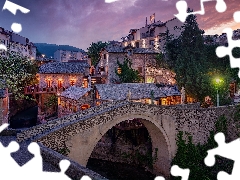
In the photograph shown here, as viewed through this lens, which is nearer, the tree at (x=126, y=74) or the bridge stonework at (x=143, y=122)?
the bridge stonework at (x=143, y=122)

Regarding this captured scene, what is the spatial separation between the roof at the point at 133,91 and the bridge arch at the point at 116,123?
6.76 meters

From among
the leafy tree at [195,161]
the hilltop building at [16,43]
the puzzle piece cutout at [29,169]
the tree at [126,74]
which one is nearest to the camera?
the puzzle piece cutout at [29,169]

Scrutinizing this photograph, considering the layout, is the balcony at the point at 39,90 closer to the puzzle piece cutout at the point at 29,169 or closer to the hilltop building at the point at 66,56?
the puzzle piece cutout at the point at 29,169

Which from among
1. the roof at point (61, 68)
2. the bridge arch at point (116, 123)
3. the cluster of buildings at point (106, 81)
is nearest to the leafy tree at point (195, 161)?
Answer: the bridge arch at point (116, 123)

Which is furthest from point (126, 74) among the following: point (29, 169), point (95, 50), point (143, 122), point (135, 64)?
point (29, 169)

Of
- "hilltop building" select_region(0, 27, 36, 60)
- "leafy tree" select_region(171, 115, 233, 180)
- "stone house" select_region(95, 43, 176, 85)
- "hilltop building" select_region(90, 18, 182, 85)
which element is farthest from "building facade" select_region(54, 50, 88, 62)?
"leafy tree" select_region(171, 115, 233, 180)

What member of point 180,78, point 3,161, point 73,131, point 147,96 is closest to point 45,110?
point 147,96

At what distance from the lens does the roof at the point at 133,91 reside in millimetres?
24156

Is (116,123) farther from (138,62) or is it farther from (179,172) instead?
(138,62)

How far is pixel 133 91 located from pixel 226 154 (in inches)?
428

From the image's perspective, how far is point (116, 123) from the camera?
14852 mm

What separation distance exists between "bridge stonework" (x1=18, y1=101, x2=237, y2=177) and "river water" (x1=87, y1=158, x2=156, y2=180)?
1246 mm

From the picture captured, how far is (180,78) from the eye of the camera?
2831 centimetres

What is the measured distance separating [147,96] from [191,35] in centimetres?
1084
